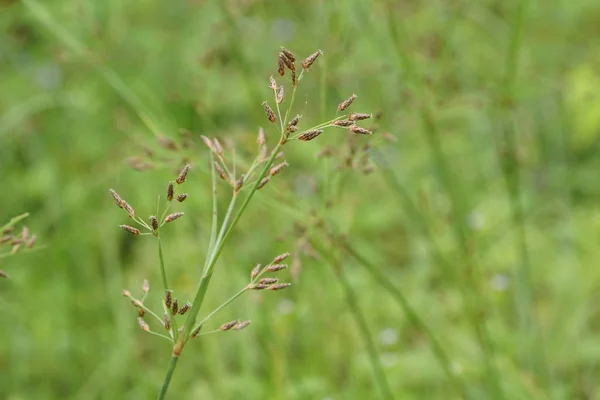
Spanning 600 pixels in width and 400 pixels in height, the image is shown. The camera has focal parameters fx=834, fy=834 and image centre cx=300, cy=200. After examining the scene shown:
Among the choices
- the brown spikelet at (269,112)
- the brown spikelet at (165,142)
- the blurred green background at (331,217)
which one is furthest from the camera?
the blurred green background at (331,217)

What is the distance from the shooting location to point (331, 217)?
1.47m

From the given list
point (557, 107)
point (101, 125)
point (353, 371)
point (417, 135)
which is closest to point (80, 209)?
point (101, 125)

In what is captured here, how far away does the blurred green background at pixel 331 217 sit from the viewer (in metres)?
1.56

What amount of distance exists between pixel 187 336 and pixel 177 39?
3.22 meters

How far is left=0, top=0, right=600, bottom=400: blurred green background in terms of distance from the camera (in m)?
1.56

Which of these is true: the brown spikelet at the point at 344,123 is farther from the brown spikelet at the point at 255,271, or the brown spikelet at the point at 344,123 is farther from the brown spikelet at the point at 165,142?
the brown spikelet at the point at 165,142

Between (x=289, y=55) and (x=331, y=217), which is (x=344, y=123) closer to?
(x=289, y=55)

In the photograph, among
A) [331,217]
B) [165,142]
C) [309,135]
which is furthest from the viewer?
[331,217]

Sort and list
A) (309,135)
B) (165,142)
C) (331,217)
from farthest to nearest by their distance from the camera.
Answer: (331,217) < (165,142) < (309,135)

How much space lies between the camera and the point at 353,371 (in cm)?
186

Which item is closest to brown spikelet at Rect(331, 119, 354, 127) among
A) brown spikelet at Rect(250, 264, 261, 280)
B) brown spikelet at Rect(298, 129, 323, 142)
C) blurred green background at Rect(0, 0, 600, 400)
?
brown spikelet at Rect(298, 129, 323, 142)

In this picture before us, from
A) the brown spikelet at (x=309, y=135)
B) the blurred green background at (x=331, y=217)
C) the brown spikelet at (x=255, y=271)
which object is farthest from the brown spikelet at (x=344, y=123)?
the blurred green background at (x=331, y=217)

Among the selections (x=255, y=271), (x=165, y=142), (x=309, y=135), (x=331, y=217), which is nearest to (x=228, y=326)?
(x=255, y=271)

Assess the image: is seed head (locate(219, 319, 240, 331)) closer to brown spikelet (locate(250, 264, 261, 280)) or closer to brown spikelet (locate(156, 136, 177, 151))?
brown spikelet (locate(250, 264, 261, 280))
